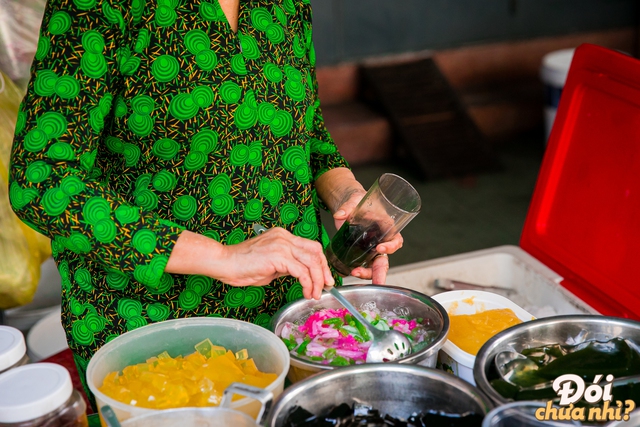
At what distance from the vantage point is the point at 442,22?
5.47 metres

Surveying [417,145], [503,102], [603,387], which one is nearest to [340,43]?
[417,145]

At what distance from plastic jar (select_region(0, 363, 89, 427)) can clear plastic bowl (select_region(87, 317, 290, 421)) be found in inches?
3.1

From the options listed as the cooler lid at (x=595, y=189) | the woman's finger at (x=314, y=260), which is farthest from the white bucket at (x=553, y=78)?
the woman's finger at (x=314, y=260)

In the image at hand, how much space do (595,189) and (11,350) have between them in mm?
1417

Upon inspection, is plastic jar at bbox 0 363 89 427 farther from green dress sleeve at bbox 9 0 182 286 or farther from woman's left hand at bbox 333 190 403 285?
woman's left hand at bbox 333 190 403 285

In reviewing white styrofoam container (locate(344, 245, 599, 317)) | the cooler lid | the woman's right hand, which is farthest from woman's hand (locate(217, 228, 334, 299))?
the cooler lid

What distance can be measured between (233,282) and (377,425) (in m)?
0.38

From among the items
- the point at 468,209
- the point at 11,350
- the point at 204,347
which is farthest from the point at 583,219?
the point at 468,209

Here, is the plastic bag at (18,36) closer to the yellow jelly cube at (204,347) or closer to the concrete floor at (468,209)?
the yellow jelly cube at (204,347)

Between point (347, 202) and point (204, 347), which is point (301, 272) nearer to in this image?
point (204, 347)

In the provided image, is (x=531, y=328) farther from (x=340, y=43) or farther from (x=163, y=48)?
(x=340, y=43)

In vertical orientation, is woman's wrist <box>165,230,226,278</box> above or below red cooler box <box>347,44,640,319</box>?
above

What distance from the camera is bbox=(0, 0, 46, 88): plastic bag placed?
2.56m

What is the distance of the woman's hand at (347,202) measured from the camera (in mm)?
1427
